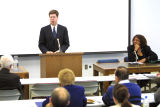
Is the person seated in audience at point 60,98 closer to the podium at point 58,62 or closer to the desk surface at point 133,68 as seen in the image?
the podium at point 58,62

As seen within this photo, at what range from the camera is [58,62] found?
5969 millimetres

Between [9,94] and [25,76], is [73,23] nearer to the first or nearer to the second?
[25,76]

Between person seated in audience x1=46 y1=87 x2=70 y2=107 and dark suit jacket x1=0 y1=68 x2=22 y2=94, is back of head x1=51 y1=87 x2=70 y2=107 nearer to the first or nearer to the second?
person seated in audience x1=46 y1=87 x2=70 y2=107

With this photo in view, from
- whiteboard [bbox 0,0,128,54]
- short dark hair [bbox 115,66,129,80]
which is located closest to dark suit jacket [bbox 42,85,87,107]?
short dark hair [bbox 115,66,129,80]

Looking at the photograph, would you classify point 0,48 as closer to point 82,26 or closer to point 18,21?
point 18,21

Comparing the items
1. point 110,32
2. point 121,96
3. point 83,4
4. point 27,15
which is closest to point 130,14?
point 110,32

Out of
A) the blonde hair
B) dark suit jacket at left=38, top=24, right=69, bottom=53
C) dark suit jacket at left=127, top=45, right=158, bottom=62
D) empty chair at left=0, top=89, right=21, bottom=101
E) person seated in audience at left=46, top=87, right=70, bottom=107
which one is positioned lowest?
empty chair at left=0, top=89, right=21, bottom=101

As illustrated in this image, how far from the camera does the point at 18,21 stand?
318 inches

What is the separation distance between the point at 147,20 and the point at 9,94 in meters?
5.62

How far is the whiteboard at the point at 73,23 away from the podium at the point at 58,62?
224 centimetres

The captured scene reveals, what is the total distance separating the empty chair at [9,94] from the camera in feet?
15.5

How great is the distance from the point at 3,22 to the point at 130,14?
3366 millimetres

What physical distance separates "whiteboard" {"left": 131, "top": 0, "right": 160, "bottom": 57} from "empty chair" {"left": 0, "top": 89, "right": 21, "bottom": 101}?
5103 millimetres

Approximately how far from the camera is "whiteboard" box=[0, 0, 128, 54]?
8016 millimetres
